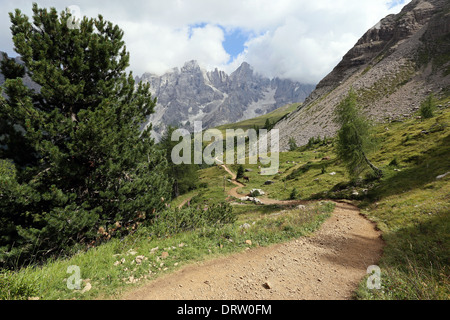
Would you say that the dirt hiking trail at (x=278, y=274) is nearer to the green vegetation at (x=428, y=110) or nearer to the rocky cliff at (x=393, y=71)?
the green vegetation at (x=428, y=110)

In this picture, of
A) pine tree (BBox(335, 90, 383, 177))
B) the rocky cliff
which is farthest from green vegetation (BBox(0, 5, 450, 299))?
the rocky cliff

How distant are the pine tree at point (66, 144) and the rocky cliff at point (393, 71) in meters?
76.8

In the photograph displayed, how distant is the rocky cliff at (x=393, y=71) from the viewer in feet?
258

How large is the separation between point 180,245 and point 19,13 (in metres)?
13.7

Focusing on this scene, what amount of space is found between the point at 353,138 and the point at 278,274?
24.6m

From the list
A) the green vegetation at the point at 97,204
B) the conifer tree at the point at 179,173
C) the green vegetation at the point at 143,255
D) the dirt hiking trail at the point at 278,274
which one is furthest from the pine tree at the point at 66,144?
the conifer tree at the point at 179,173

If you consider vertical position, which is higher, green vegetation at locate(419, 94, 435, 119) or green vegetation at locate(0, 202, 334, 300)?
green vegetation at locate(419, 94, 435, 119)

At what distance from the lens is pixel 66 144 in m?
8.44

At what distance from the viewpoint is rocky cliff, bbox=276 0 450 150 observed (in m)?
78.8

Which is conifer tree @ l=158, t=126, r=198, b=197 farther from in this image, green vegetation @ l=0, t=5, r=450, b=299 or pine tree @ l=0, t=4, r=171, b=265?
pine tree @ l=0, t=4, r=171, b=265

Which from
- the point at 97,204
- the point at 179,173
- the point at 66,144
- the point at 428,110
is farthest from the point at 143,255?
the point at 428,110

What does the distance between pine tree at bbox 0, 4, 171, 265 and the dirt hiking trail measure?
5.22m

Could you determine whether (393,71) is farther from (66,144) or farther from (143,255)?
Result: (66,144)

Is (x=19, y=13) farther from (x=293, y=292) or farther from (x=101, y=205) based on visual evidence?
(x=293, y=292)
